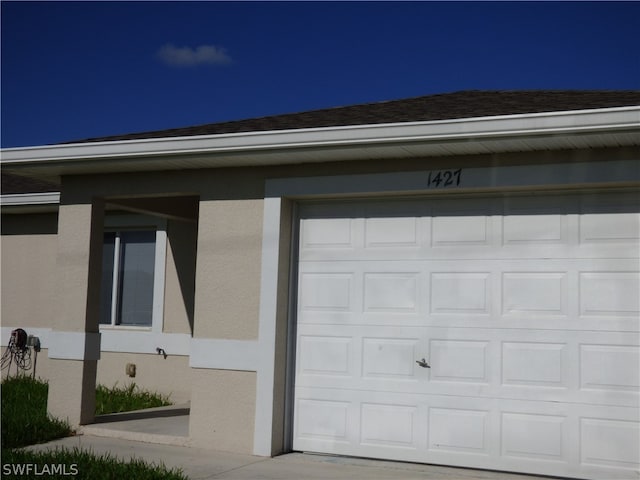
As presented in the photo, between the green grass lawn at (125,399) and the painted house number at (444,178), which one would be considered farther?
the green grass lawn at (125,399)

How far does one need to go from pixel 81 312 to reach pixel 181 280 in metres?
3.09

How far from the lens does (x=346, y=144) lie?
7.90 metres

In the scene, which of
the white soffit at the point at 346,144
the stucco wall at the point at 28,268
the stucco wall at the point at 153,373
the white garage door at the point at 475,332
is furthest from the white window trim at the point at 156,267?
the white garage door at the point at 475,332

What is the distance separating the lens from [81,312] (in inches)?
392

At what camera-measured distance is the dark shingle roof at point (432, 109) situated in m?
8.36

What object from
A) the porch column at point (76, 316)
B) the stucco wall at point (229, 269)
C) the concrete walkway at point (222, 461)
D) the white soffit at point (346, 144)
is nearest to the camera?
the white soffit at point (346, 144)

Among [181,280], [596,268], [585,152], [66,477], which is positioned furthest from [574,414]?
[181,280]

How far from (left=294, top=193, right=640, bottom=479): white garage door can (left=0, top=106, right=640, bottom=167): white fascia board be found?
943mm

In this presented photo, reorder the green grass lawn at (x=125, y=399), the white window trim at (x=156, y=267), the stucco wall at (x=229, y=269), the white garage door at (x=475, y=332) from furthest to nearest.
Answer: the white window trim at (x=156, y=267) → the green grass lawn at (x=125, y=399) → the stucco wall at (x=229, y=269) → the white garage door at (x=475, y=332)

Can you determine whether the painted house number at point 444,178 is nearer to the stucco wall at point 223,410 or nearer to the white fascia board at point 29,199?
the stucco wall at point 223,410

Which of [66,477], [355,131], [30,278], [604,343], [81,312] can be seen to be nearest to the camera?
[66,477]

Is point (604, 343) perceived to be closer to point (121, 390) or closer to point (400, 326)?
point (400, 326)

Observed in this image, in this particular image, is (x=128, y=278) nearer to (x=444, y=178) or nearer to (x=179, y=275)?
(x=179, y=275)

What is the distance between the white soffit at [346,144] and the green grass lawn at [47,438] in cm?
315
